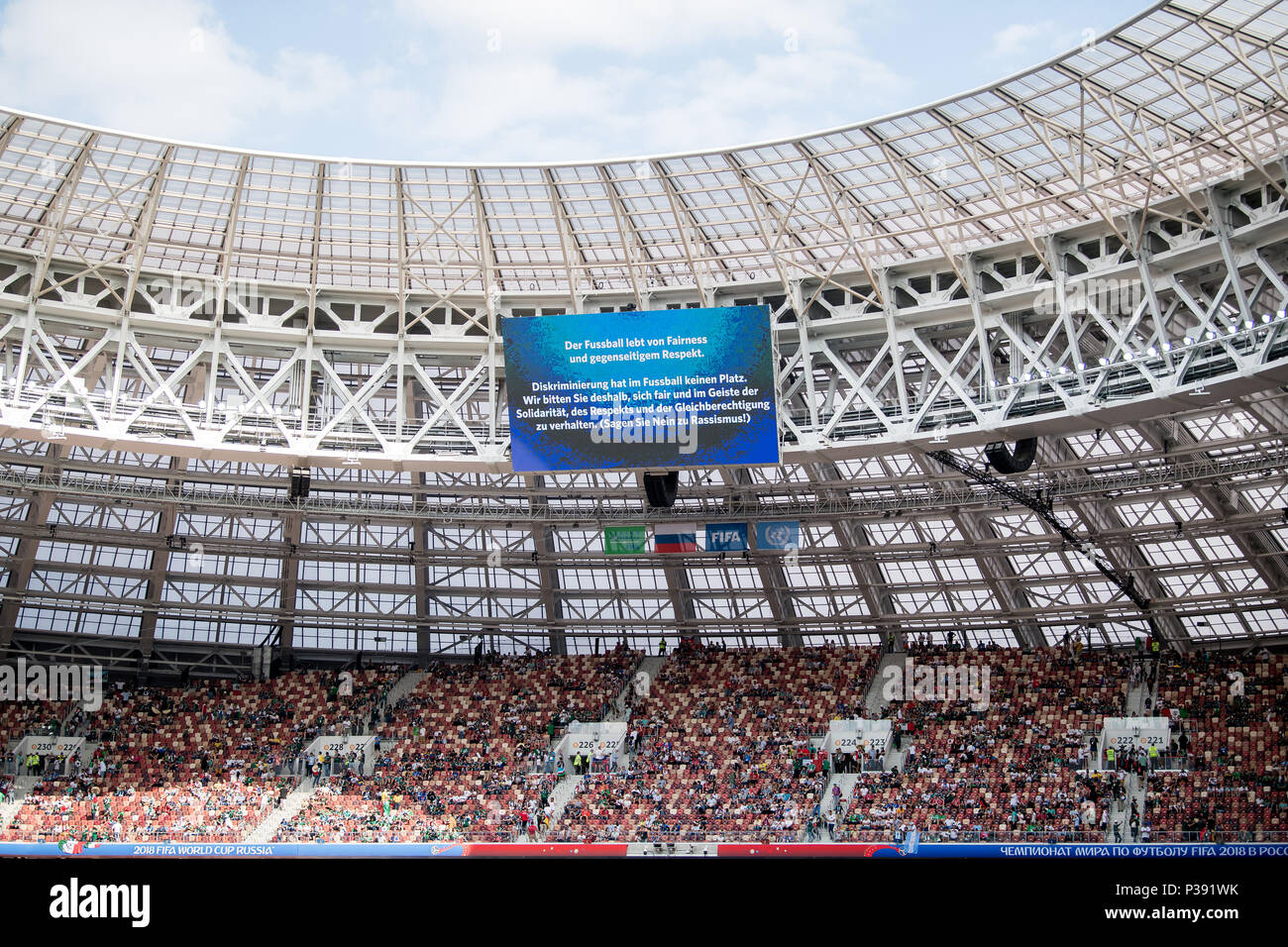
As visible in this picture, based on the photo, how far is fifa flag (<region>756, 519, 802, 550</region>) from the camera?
43562mm

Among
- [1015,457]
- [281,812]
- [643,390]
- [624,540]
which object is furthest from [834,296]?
[281,812]

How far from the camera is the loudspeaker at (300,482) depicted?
129 feet

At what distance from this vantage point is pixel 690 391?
34750 mm

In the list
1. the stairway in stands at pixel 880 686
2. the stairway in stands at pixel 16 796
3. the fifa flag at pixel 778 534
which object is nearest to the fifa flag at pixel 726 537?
the fifa flag at pixel 778 534

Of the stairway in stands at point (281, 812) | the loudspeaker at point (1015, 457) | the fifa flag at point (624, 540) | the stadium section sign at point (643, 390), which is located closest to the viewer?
the stadium section sign at point (643, 390)

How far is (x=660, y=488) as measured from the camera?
122 feet

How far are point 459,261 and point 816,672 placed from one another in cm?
2272

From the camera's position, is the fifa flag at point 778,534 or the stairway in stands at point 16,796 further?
the fifa flag at point 778,534

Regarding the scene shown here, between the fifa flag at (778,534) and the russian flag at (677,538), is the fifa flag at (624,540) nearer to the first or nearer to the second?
the russian flag at (677,538)

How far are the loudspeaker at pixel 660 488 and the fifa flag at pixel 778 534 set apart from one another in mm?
7259

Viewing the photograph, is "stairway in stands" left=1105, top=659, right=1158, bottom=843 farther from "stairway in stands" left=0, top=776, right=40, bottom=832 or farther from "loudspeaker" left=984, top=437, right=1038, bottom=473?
"stairway in stands" left=0, top=776, right=40, bottom=832

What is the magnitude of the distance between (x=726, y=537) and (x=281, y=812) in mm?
18596

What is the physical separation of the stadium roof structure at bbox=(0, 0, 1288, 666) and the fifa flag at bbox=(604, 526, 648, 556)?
0.62 m
